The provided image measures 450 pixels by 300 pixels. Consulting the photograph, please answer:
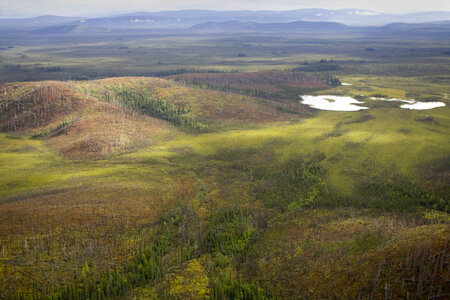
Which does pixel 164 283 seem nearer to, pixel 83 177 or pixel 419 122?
pixel 83 177

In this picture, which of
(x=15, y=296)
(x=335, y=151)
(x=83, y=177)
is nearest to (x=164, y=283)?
(x=15, y=296)

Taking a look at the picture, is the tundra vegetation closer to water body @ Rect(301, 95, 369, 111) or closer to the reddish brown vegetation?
water body @ Rect(301, 95, 369, 111)

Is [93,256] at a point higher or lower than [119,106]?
lower

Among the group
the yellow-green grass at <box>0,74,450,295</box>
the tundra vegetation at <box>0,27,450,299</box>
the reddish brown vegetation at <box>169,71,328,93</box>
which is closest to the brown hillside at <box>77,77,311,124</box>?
the tundra vegetation at <box>0,27,450,299</box>

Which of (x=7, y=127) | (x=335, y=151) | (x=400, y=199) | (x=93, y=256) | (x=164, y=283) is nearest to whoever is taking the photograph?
(x=164, y=283)

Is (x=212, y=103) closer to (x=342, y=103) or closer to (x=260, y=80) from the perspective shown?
(x=342, y=103)

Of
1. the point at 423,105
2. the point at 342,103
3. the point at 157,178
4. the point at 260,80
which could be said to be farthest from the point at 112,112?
the point at 423,105

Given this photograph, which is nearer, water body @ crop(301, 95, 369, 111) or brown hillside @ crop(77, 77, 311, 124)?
brown hillside @ crop(77, 77, 311, 124)
